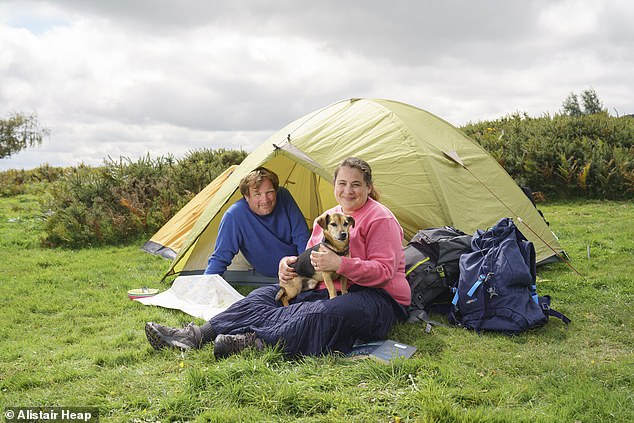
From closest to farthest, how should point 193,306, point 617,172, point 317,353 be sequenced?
point 317,353 < point 193,306 < point 617,172

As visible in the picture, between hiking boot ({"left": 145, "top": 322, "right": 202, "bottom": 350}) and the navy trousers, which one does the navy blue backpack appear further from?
hiking boot ({"left": 145, "top": 322, "right": 202, "bottom": 350})

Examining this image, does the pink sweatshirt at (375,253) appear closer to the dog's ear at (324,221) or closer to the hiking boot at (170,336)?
the dog's ear at (324,221)

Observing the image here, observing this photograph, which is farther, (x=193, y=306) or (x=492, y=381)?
(x=193, y=306)

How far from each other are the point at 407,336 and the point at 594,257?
3.72 meters

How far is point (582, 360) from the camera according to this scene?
12.1ft

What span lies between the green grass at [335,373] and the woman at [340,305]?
140 millimetres

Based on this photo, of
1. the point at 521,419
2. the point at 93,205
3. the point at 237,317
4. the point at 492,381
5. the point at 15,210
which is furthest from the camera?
the point at 15,210

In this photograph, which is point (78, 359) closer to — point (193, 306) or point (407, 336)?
point (193, 306)

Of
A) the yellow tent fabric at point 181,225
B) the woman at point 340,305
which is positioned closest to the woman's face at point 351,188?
the woman at point 340,305

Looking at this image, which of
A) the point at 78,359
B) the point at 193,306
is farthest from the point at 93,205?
the point at 78,359

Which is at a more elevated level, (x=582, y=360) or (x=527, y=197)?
(x=527, y=197)

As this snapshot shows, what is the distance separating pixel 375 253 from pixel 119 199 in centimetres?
706

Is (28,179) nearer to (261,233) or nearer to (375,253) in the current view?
(261,233)

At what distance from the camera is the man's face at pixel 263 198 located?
17.9 feet
